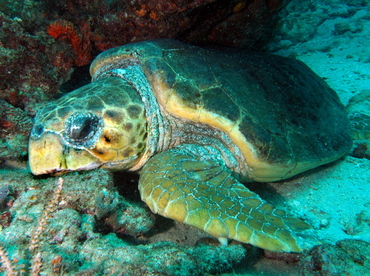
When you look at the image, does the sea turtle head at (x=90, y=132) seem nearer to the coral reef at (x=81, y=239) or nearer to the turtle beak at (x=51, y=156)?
the turtle beak at (x=51, y=156)

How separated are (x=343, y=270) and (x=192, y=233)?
3.77 feet

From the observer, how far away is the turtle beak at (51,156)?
182cm

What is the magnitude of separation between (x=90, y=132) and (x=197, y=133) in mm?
1124

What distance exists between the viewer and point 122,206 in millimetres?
1762

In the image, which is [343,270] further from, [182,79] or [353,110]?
[353,110]

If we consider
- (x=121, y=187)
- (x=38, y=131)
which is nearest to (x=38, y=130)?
(x=38, y=131)

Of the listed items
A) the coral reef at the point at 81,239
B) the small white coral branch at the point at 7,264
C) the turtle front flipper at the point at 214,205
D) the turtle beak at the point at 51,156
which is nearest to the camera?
the small white coral branch at the point at 7,264

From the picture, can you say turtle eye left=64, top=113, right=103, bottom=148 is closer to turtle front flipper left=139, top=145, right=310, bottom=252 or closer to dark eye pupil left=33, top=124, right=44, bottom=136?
dark eye pupil left=33, top=124, right=44, bottom=136

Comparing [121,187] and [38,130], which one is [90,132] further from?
[121,187]

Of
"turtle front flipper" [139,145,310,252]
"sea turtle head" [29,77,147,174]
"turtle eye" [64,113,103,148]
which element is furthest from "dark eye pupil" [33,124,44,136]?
"turtle front flipper" [139,145,310,252]

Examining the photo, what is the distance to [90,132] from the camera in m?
1.96

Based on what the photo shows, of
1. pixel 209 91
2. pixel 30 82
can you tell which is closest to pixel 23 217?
pixel 209 91

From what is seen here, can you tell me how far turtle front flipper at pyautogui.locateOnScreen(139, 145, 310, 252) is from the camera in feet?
4.95

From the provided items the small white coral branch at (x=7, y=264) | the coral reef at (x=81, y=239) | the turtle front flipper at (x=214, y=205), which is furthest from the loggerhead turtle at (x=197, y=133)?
the small white coral branch at (x=7, y=264)
